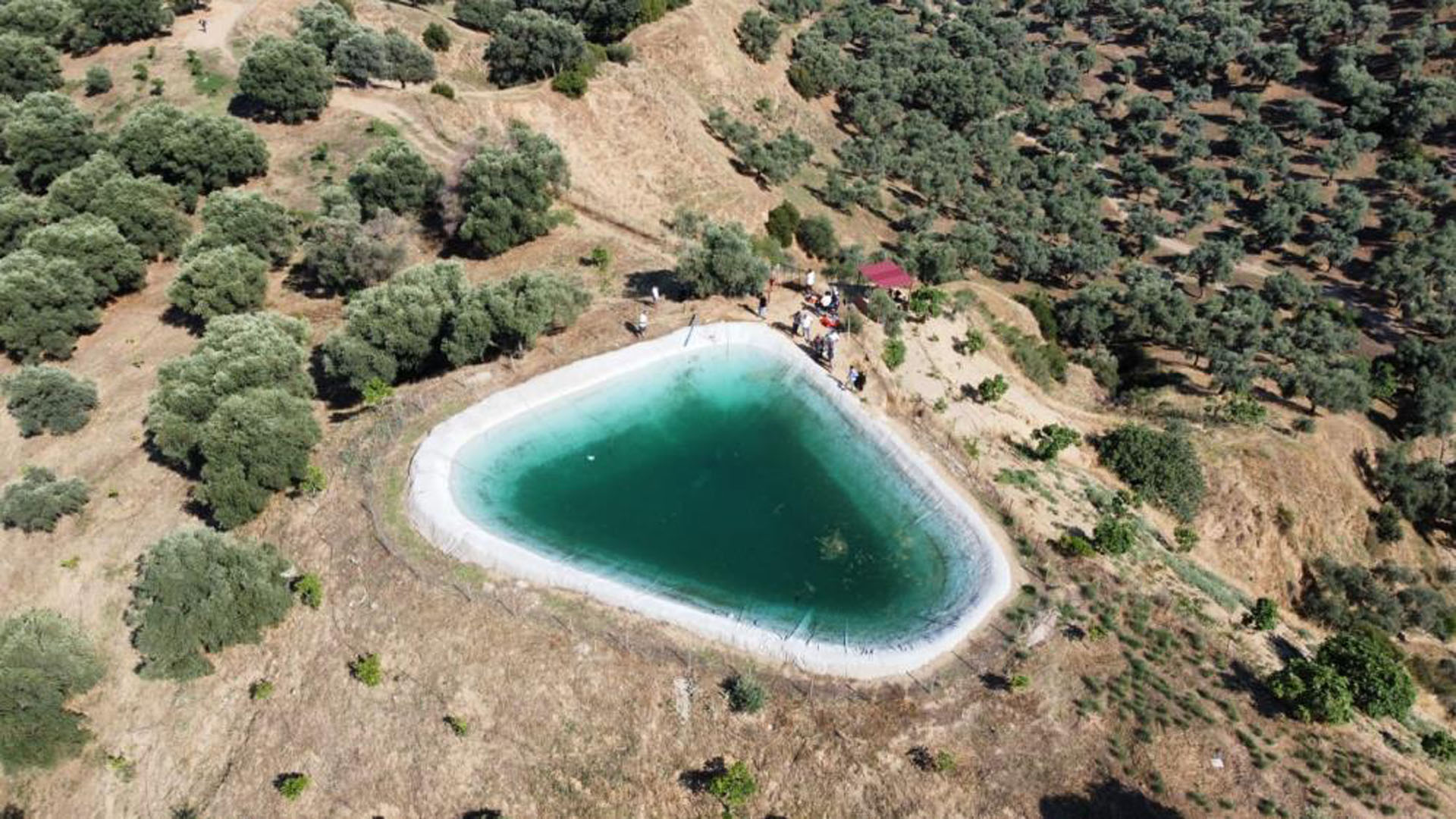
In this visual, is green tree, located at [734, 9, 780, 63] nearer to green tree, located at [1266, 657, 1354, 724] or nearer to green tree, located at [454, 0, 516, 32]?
green tree, located at [454, 0, 516, 32]

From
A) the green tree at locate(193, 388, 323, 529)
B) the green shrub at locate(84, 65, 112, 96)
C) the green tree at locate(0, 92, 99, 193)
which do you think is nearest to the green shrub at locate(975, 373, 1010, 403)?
the green tree at locate(193, 388, 323, 529)

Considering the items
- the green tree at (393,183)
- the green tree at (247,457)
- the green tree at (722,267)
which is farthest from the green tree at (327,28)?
the green tree at (247,457)

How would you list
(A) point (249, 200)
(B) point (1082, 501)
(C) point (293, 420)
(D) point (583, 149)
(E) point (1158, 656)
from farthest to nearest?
(D) point (583, 149) < (A) point (249, 200) < (B) point (1082, 501) < (C) point (293, 420) < (E) point (1158, 656)

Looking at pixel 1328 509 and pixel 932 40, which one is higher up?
pixel 932 40

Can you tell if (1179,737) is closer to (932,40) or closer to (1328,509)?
(1328,509)

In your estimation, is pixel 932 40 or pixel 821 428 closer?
pixel 821 428

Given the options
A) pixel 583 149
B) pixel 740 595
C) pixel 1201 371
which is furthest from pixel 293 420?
pixel 1201 371

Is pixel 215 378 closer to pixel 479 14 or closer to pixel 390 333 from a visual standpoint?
pixel 390 333

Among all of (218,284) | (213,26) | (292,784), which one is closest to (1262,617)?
(292,784)
